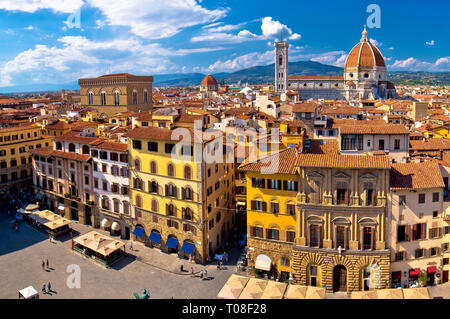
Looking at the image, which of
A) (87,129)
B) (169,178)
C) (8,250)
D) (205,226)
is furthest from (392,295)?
(87,129)

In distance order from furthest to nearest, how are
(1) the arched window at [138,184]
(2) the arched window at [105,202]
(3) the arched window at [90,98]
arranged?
1. (3) the arched window at [90,98]
2. (2) the arched window at [105,202]
3. (1) the arched window at [138,184]

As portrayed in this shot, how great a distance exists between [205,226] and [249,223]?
5523 millimetres

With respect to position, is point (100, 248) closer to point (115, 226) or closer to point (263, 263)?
point (115, 226)

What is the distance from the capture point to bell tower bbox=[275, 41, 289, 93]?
16975 cm

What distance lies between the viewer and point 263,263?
108 ft

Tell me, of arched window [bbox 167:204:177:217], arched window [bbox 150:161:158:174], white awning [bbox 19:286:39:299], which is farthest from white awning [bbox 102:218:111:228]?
white awning [bbox 19:286:39:299]

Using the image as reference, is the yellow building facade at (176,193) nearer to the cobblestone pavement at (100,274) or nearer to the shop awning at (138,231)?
the shop awning at (138,231)

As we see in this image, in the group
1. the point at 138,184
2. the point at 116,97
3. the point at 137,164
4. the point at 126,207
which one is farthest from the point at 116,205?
the point at 116,97

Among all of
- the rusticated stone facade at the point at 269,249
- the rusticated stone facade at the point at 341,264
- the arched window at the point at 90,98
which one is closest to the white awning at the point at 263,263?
the rusticated stone facade at the point at 269,249

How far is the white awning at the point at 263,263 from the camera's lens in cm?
3259

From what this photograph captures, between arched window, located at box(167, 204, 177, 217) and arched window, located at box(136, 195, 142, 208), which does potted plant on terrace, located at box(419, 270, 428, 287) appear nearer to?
arched window, located at box(167, 204, 177, 217)

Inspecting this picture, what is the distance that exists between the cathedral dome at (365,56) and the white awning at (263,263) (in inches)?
5464

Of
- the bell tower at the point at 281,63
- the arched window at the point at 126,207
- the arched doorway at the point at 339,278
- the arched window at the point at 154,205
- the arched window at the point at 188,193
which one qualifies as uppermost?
the bell tower at the point at 281,63

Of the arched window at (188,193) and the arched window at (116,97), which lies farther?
the arched window at (116,97)
